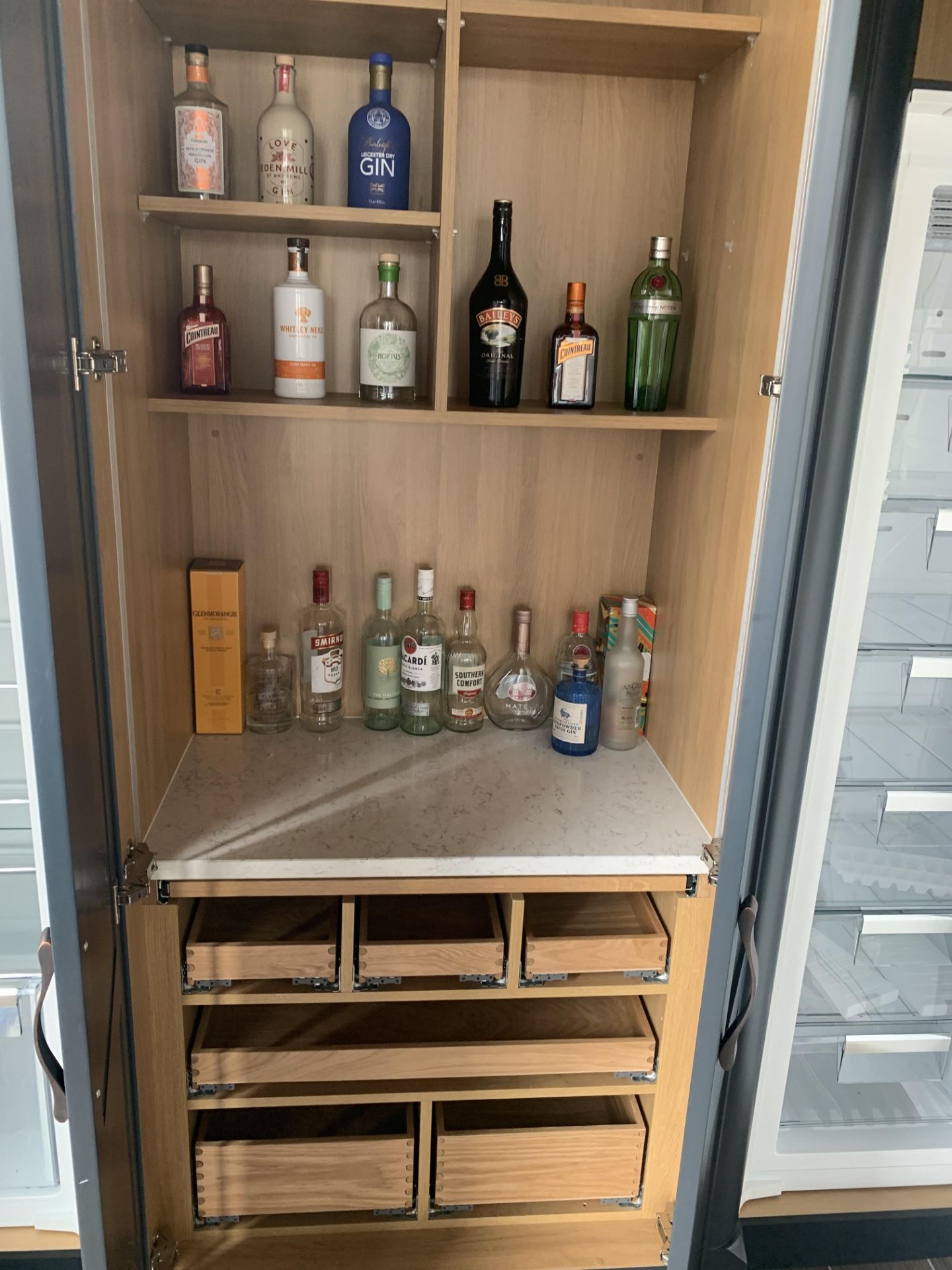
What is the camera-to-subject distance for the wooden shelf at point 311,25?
1351 mm

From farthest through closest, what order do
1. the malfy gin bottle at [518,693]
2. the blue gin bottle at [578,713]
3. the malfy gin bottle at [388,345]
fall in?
the malfy gin bottle at [518,693]
the blue gin bottle at [578,713]
the malfy gin bottle at [388,345]

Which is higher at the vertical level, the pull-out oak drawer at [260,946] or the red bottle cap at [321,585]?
the red bottle cap at [321,585]

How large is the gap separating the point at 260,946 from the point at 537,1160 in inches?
23.4

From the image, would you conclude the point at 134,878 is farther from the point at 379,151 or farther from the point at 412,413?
the point at 379,151

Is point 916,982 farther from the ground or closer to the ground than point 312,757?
closer to the ground

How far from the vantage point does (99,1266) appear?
120 centimetres

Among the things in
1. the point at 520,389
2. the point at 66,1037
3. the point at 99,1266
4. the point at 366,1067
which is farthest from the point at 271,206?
the point at 99,1266

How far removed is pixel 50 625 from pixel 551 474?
1054mm

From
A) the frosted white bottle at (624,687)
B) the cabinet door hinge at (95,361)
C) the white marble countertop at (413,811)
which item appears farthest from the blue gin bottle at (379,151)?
the white marble countertop at (413,811)

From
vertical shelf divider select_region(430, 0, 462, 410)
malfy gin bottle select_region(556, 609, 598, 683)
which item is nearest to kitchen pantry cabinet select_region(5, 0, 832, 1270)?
vertical shelf divider select_region(430, 0, 462, 410)

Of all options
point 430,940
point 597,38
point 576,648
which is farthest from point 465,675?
point 597,38

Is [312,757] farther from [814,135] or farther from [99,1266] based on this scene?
[814,135]

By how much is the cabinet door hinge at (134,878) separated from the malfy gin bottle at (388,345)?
30.4 inches

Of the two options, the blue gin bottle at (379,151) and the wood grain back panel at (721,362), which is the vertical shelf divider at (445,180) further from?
the wood grain back panel at (721,362)
